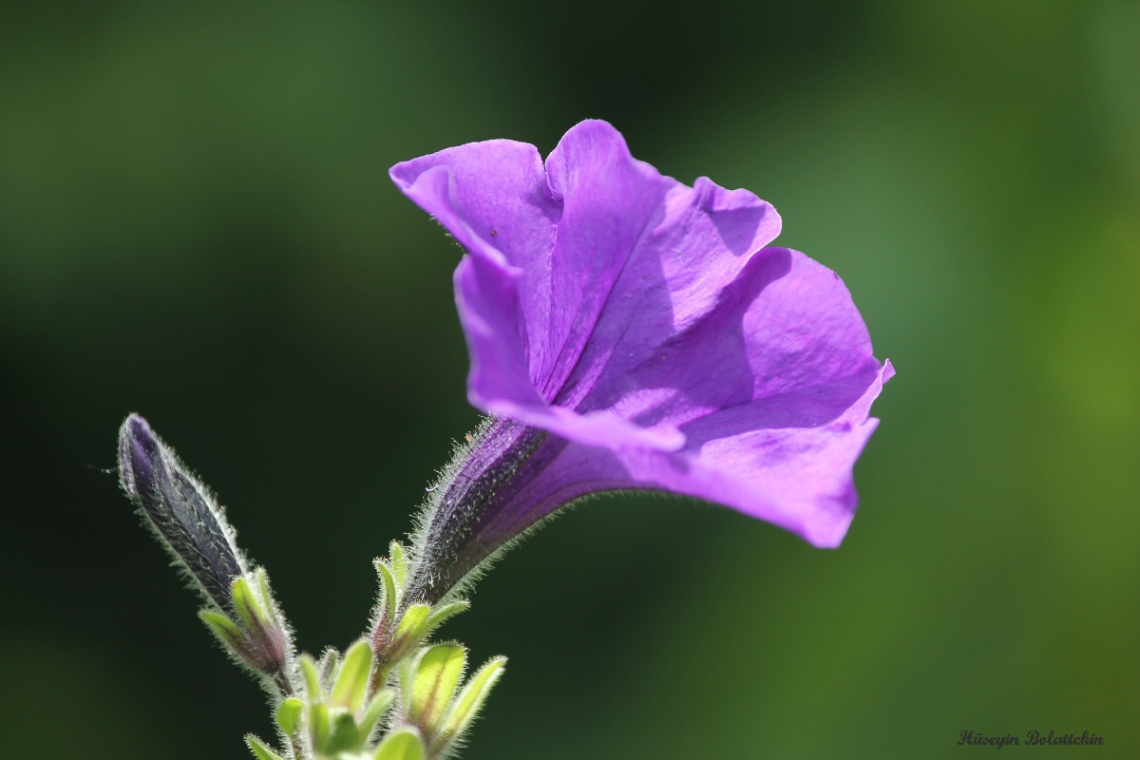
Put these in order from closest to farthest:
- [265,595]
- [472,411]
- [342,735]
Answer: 1. [342,735]
2. [265,595]
3. [472,411]

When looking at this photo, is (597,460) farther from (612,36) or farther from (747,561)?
(612,36)

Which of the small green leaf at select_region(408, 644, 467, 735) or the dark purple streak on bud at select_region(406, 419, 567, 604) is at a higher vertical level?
the dark purple streak on bud at select_region(406, 419, 567, 604)

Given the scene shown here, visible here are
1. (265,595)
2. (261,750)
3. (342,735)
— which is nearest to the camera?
(342,735)

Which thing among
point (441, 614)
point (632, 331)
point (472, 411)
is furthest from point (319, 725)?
point (472, 411)

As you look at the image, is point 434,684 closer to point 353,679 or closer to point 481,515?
point 353,679

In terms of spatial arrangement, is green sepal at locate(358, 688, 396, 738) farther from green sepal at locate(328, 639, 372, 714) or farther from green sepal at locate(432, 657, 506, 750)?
green sepal at locate(432, 657, 506, 750)

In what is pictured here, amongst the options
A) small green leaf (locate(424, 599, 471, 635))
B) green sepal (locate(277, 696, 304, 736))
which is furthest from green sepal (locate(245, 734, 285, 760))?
small green leaf (locate(424, 599, 471, 635))
